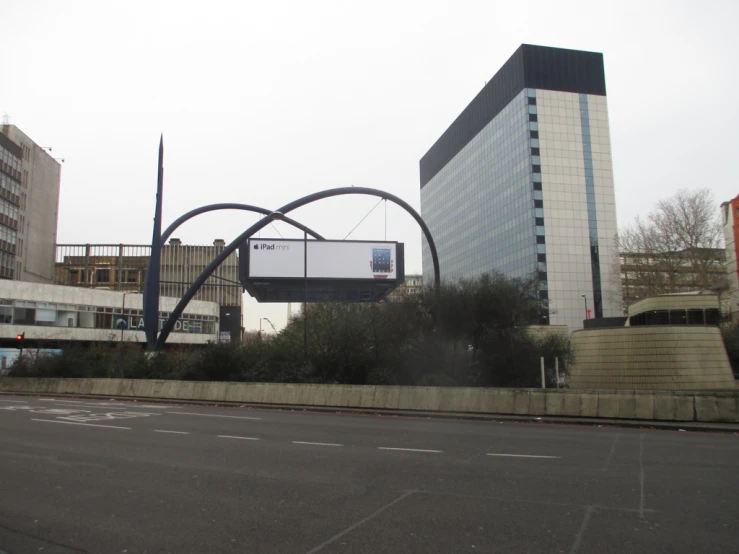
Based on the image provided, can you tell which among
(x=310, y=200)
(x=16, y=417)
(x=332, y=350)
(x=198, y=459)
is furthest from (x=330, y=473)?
(x=310, y=200)

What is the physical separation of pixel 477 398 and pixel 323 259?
1198 inches

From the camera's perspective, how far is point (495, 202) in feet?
328

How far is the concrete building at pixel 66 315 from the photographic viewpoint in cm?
5925

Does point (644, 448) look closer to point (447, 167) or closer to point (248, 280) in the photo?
point (248, 280)

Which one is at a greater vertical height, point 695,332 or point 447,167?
point 447,167

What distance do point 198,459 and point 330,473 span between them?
2680mm

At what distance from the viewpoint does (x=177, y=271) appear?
116m

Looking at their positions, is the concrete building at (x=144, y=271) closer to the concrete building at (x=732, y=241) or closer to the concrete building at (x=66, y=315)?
the concrete building at (x=66, y=315)

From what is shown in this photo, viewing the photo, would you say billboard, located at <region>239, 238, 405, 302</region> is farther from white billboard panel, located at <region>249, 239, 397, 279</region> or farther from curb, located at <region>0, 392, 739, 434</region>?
curb, located at <region>0, 392, 739, 434</region>

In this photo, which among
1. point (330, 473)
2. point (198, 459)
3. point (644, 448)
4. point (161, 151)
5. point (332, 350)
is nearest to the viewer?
point (330, 473)

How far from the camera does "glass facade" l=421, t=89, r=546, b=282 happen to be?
90.9 meters

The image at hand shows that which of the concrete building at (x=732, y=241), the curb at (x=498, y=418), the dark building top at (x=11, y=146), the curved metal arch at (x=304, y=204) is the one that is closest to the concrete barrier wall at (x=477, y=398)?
the curb at (x=498, y=418)

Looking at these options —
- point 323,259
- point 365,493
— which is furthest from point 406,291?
point 365,493

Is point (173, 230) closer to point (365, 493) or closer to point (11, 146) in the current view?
point (365, 493)
